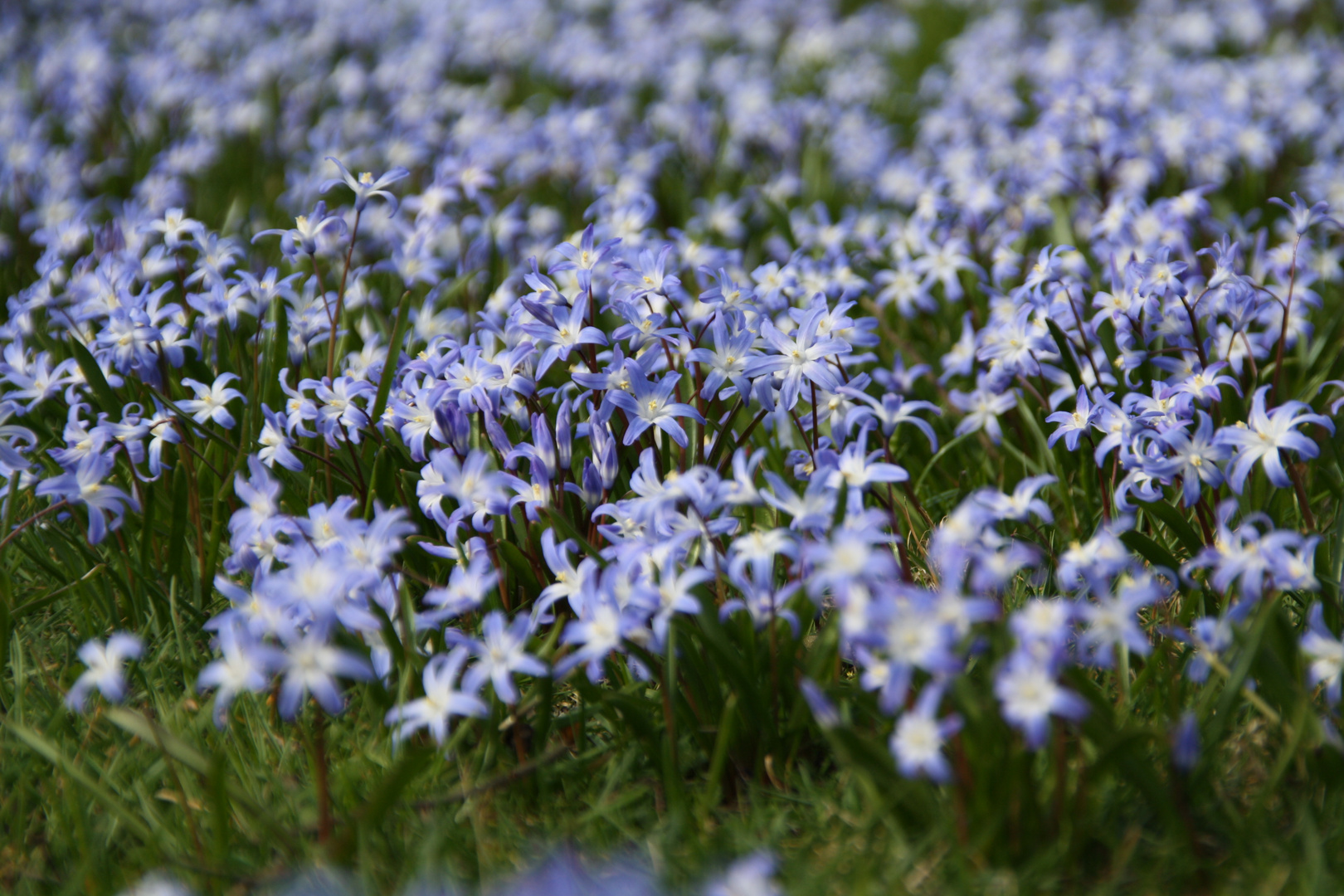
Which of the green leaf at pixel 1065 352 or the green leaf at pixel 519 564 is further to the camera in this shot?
the green leaf at pixel 1065 352

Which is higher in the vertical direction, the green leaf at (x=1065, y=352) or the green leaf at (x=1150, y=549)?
the green leaf at (x=1065, y=352)

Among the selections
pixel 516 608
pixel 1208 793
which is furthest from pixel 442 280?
pixel 1208 793

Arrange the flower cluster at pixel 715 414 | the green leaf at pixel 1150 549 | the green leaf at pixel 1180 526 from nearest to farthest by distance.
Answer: the flower cluster at pixel 715 414 < the green leaf at pixel 1150 549 < the green leaf at pixel 1180 526

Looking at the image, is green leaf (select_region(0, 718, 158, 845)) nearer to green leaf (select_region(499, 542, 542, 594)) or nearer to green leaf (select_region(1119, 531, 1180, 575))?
green leaf (select_region(499, 542, 542, 594))

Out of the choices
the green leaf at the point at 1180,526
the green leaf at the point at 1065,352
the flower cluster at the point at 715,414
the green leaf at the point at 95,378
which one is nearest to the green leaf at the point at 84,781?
the flower cluster at the point at 715,414

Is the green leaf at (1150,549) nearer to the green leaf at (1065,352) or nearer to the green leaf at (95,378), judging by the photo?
the green leaf at (1065,352)

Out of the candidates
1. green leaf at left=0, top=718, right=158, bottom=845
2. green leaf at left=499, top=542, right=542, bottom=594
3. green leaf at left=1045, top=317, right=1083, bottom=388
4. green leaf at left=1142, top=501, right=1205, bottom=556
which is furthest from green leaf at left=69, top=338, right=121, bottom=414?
green leaf at left=1142, top=501, right=1205, bottom=556

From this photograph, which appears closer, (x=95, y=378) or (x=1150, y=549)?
(x=1150, y=549)

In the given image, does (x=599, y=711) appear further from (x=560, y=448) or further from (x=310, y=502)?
(x=310, y=502)

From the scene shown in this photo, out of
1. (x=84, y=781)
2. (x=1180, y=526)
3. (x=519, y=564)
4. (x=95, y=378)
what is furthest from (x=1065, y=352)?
(x=95, y=378)

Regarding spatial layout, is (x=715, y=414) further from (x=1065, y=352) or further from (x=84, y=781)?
(x=84, y=781)

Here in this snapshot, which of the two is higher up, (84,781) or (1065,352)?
(1065,352)

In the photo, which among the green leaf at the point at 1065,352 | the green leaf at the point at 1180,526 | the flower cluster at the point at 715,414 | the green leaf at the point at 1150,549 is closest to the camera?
the flower cluster at the point at 715,414
